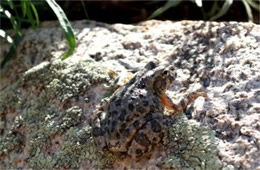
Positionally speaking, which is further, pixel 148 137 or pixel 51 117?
pixel 51 117

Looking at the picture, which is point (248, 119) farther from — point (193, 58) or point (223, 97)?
point (193, 58)

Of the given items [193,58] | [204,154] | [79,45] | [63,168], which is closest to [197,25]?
[193,58]

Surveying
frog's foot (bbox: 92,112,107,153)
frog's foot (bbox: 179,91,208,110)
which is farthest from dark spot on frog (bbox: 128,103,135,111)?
frog's foot (bbox: 179,91,208,110)

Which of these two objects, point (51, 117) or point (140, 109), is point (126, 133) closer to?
point (140, 109)

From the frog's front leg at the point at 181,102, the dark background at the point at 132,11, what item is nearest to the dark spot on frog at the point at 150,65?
the frog's front leg at the point at 181,102

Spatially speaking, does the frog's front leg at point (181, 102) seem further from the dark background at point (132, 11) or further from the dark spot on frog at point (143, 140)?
the dark background at point (132, 11)

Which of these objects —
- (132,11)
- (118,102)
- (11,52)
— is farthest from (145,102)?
(132,11)

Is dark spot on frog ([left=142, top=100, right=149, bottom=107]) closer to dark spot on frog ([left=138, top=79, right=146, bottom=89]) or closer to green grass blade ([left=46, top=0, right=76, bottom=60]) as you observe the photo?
dark spot on frog ([left=138, top=79, right=146, bottom=89])
